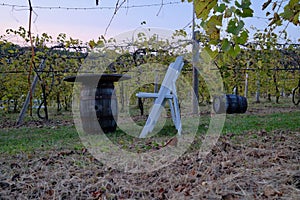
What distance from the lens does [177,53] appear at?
7.07 metres

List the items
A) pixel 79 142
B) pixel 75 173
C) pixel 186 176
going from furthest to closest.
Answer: pixel 79 142 < pixel 75 173 < pixel 186 176

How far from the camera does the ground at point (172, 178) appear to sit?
165cm

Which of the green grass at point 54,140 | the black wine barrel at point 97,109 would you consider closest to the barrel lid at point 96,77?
the black wine barrel at point 97,109

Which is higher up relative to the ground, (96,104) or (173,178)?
(96,104)

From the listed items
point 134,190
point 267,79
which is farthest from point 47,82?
point 267,79

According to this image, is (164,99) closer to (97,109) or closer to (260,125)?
(97,109)

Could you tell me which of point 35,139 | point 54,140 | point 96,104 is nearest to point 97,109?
point 96,104

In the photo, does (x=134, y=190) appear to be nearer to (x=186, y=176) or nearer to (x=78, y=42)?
(x=186, y=176)

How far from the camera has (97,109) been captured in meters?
4.21

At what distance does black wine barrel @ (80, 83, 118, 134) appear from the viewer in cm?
420

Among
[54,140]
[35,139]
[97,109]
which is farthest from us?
[97,109]

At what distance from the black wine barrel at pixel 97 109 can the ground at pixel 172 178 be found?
4.85 ft

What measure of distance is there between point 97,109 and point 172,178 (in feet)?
8.05

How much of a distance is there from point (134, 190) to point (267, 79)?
10070 millimetres
